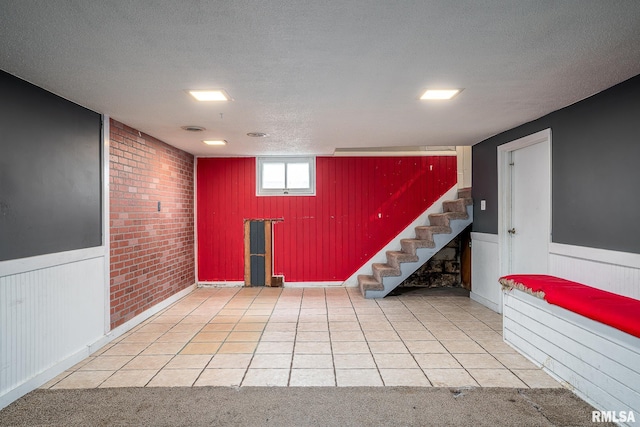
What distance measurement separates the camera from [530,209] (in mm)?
4480

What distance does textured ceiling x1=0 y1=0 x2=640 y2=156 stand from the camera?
1.92 m

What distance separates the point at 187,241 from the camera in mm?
6395

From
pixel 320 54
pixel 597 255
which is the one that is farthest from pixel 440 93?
pixel 597 255

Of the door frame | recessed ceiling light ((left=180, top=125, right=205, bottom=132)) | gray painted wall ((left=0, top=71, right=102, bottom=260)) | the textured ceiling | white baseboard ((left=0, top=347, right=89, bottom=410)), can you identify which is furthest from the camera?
the door frame

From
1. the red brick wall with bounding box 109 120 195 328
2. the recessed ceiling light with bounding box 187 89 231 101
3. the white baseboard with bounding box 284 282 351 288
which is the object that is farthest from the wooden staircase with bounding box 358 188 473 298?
the recessed ceiling light with bounding box 187 89 231 101

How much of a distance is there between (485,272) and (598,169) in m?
2.41

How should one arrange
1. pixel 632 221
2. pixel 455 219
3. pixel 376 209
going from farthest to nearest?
1. pixel 376 209
2. pixel 455 219
3. pixel 632 221

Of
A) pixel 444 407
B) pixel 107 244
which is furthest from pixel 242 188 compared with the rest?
pixel 444 407

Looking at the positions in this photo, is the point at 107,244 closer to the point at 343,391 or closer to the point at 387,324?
the point at 343,391

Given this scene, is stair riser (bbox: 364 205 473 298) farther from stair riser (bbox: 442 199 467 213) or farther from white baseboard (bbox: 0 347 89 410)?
white baseboard (bbox: 0 347 89 410)

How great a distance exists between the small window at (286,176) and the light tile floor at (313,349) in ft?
7.33

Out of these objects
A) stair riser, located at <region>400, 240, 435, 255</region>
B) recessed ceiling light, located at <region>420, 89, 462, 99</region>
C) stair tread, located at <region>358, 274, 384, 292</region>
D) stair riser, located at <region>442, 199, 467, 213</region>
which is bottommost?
stair tread, located at <region>358, 274, 384, 292</region>

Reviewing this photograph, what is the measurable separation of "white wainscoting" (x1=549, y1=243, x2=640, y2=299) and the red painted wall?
3.15 meters

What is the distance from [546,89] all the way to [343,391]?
9.96ft
